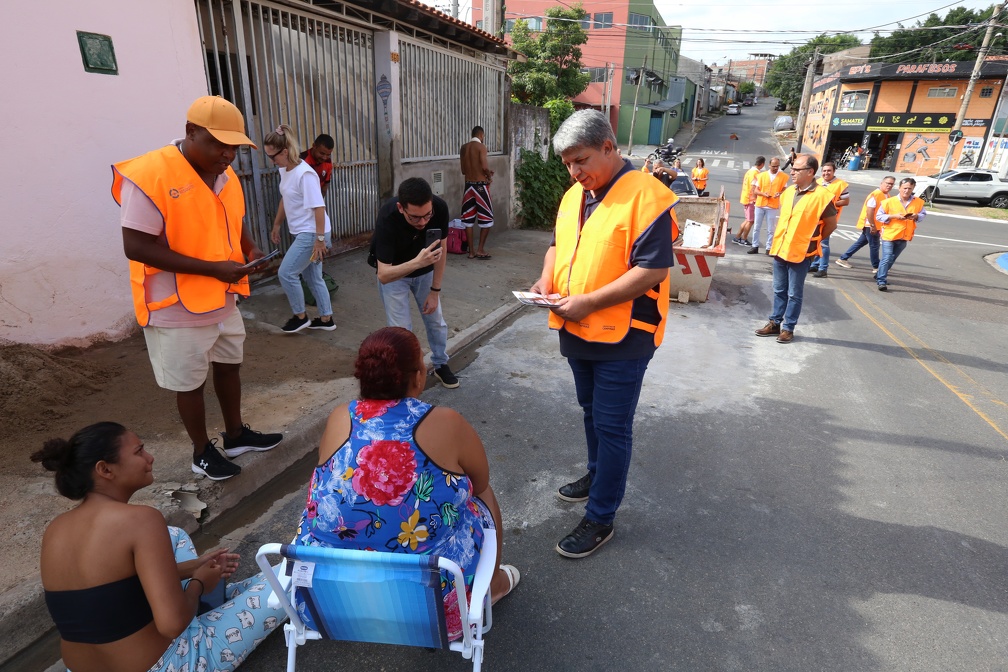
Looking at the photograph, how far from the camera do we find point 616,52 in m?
37.6

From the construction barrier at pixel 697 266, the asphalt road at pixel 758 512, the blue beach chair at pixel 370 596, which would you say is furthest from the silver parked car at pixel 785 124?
the blue beach chair at pixel 370 596

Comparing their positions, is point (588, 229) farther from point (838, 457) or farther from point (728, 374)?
point (728, 374)

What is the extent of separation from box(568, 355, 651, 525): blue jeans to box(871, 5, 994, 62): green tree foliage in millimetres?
42928

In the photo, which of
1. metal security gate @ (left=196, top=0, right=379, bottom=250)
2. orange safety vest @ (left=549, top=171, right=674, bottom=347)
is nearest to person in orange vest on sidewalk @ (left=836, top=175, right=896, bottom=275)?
metal security gate @ (left=196, top=0, right=379, bottom=250)

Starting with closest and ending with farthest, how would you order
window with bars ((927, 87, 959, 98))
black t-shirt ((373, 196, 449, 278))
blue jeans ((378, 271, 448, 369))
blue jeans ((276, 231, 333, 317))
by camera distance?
black t-shirt ((373, 196, 449, 278))
blue jeans ((378, 271, 448, 369))
blue jeans ((276, 231, 333, 317))
window with bars ((927, 87, 959, 98))

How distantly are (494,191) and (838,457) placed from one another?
8396 millimetres

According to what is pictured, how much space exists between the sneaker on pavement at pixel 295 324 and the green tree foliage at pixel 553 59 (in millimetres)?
26926

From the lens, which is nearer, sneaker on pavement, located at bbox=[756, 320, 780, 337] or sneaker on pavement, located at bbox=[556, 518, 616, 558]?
sneaker on pavement, located at bbox=[556, 518, 616, 558]

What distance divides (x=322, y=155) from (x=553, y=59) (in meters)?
29.1

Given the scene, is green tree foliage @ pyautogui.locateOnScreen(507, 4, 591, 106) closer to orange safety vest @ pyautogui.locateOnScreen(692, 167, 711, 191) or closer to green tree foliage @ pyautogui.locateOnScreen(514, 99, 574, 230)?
orange safety vest @ pyautogui.locateOnScreen(692, 167, 711, 191)

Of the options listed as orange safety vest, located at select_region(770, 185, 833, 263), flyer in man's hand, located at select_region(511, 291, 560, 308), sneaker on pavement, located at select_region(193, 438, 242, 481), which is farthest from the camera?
orange safety vest, located at select_region(770, 185, 833, 263)

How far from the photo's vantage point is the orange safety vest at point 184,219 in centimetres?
242

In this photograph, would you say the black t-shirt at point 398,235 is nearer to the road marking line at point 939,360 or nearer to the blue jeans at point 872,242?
the road marking line at point 939,360

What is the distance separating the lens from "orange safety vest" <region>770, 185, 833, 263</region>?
5582mm
